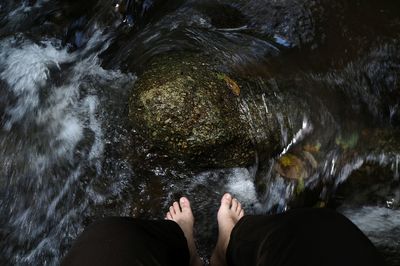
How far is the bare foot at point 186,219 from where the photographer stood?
8.63 feet

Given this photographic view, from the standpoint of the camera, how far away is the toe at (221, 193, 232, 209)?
281 cm

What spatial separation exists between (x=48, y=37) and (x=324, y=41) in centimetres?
242

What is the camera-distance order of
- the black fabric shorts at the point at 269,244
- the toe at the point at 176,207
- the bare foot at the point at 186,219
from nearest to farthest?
the black fabric shorts at the point at 269,244 → the bare foot at the point at 186,219 → the toe at the point at 176,207

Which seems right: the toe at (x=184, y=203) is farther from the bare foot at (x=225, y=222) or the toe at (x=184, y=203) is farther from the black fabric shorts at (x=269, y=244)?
the black fabric shorts at (x=269, y=244)

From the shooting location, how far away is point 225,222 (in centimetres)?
272

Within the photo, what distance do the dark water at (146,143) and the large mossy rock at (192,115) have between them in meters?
0.12

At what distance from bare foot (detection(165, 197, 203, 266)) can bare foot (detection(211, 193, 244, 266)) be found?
14cm

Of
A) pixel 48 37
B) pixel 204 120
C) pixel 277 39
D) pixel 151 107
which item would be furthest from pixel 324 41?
pixel 48 37

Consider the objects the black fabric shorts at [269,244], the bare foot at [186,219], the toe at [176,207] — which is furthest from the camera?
the toe at [176,207]

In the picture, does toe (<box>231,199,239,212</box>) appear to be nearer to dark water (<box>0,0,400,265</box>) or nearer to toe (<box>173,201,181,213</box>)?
dark water (<box>0,0,400,265</box>)

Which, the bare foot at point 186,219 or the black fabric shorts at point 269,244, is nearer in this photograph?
the black fabric shorts at point 269,244

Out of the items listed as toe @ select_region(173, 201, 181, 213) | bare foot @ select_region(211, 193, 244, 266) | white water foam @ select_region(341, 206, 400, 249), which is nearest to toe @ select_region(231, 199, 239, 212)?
bare foot @ select_region(211, 193, 244, 266)

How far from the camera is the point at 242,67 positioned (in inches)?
117

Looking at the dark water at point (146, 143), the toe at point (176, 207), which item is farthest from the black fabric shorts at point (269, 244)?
the dark water at point (146, 143)
